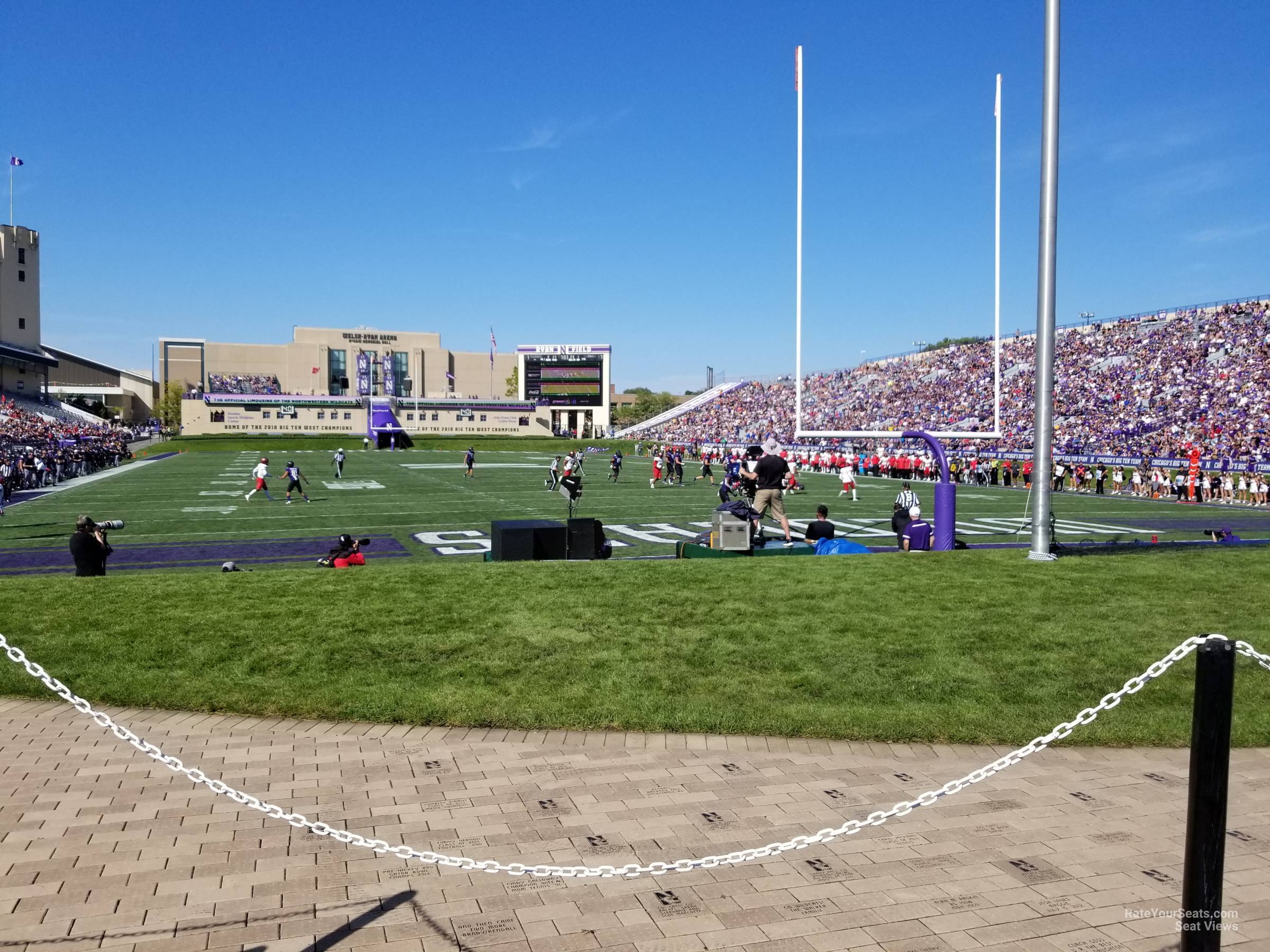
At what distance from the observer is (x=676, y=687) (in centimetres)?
791

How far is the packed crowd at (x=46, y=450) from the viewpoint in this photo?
3547 cm

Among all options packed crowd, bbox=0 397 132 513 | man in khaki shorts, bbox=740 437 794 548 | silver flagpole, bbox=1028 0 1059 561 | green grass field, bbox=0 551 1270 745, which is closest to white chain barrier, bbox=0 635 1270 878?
green grass field, bbox=0 551 1270 745

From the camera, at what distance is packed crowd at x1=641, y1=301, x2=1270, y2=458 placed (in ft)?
144

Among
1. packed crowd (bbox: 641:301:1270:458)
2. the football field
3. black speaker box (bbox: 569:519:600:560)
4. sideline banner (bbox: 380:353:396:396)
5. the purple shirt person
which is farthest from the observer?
sideline banner (bbox: 380:353:396:396)

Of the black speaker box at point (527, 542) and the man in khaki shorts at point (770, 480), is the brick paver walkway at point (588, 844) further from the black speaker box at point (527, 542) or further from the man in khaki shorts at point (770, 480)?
the man in khaki shorts at point (770, 480)

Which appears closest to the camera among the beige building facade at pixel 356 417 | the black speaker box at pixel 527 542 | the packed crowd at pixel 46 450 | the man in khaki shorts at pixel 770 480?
the black speaker box at pixel 527 542

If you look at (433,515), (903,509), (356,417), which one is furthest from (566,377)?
(903,509)

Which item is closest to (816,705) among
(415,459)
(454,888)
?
(454,888)

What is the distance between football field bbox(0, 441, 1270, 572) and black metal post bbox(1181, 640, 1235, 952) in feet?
45.4

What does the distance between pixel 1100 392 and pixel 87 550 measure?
173ft

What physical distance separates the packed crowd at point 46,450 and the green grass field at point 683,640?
22.9m

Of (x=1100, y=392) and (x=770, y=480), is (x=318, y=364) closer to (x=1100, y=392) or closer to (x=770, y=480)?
(x=1100, y=392)

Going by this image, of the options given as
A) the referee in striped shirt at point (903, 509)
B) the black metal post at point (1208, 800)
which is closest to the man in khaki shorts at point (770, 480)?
the referee in striped shirt at point (903, 509)

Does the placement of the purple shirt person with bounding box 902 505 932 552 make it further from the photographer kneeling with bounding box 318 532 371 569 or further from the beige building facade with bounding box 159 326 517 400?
the beige building facade with bounding box 159 326 517 400
